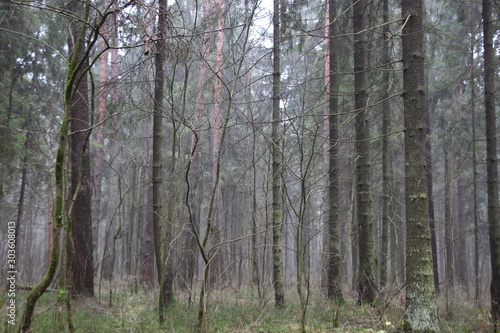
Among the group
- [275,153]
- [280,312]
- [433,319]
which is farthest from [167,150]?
[433,319]

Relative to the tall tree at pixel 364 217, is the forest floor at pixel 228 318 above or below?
below

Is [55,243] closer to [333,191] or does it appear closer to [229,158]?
[229,158]

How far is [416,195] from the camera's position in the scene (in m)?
5.01

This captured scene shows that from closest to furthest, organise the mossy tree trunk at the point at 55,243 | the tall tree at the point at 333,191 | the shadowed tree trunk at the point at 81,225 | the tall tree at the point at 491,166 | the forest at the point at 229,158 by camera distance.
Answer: the mossy tree trunk at the point at 55,243 → the forest at the point at 229,158 → the tall tree at the point at 491,166 → the shadowed tree trunk at the point at 81,225 → the tall tree at the point at 333,191

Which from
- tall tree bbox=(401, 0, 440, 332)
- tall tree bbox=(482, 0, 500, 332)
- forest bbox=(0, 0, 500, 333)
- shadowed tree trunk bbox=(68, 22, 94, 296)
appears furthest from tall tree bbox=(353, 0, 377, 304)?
shadowed tree trunk bbox=(68, 22, 94, 296)

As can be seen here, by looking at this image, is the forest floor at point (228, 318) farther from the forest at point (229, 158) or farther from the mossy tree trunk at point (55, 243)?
the mossy tree trunk at point (55, 243)

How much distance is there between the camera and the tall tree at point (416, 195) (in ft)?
15.5

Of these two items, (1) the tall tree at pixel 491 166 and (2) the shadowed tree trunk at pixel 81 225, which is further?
(2) the shadowed tree trunk at pixel 81 225

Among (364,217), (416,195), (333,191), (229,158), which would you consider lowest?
(364,217)

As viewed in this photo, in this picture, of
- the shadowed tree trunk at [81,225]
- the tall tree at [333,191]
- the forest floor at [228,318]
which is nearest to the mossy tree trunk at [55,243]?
the forest floor at [228,318]

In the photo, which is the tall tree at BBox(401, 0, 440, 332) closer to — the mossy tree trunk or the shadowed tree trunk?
the mossy tree trunk

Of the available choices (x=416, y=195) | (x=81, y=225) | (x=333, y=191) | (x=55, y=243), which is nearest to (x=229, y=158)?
(x=333, y=191)

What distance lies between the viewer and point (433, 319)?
4.65 metres

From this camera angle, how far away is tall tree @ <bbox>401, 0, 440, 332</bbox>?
4719mm
